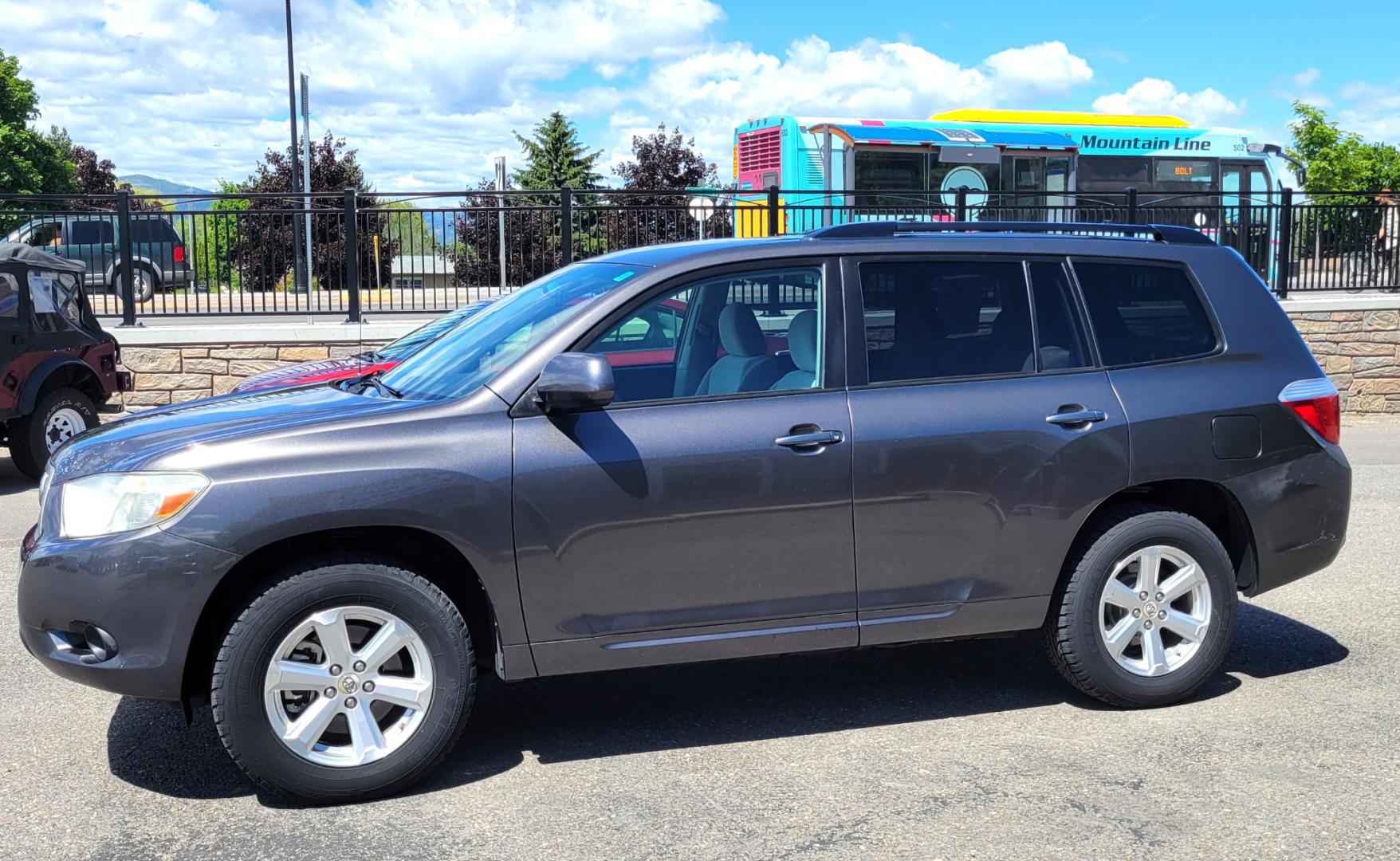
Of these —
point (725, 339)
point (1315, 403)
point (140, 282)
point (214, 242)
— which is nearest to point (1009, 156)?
point (214, 242)

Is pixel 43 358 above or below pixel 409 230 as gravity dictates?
below

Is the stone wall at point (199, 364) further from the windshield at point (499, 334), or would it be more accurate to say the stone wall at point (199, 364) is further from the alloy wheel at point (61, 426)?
the windshield at point (499, 334)

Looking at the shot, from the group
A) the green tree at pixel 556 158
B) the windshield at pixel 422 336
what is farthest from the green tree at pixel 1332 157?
the windshield at pixel 422 336

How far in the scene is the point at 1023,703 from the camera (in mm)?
5094

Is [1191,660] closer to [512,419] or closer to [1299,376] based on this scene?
[1299,376]

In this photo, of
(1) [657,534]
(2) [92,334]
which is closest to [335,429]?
(1) [657,534]

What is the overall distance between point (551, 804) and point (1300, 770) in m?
2.44

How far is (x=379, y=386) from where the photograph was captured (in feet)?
Result: 15.9

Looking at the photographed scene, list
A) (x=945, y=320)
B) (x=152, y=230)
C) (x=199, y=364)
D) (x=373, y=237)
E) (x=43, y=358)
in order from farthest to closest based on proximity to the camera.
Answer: (x=373, y=237) → (x=152, y=230) → (x=199, y=364) → (x=43, y=358) → (x=945, y=320)

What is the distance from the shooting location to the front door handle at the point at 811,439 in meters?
4.42

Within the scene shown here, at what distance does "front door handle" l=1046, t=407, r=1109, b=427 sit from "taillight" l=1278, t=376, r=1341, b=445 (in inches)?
32.8

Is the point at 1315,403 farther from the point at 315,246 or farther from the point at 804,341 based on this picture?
the point at 315,246

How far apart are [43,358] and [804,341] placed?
807 centimetres

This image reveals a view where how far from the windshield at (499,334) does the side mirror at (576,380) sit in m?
0.29
